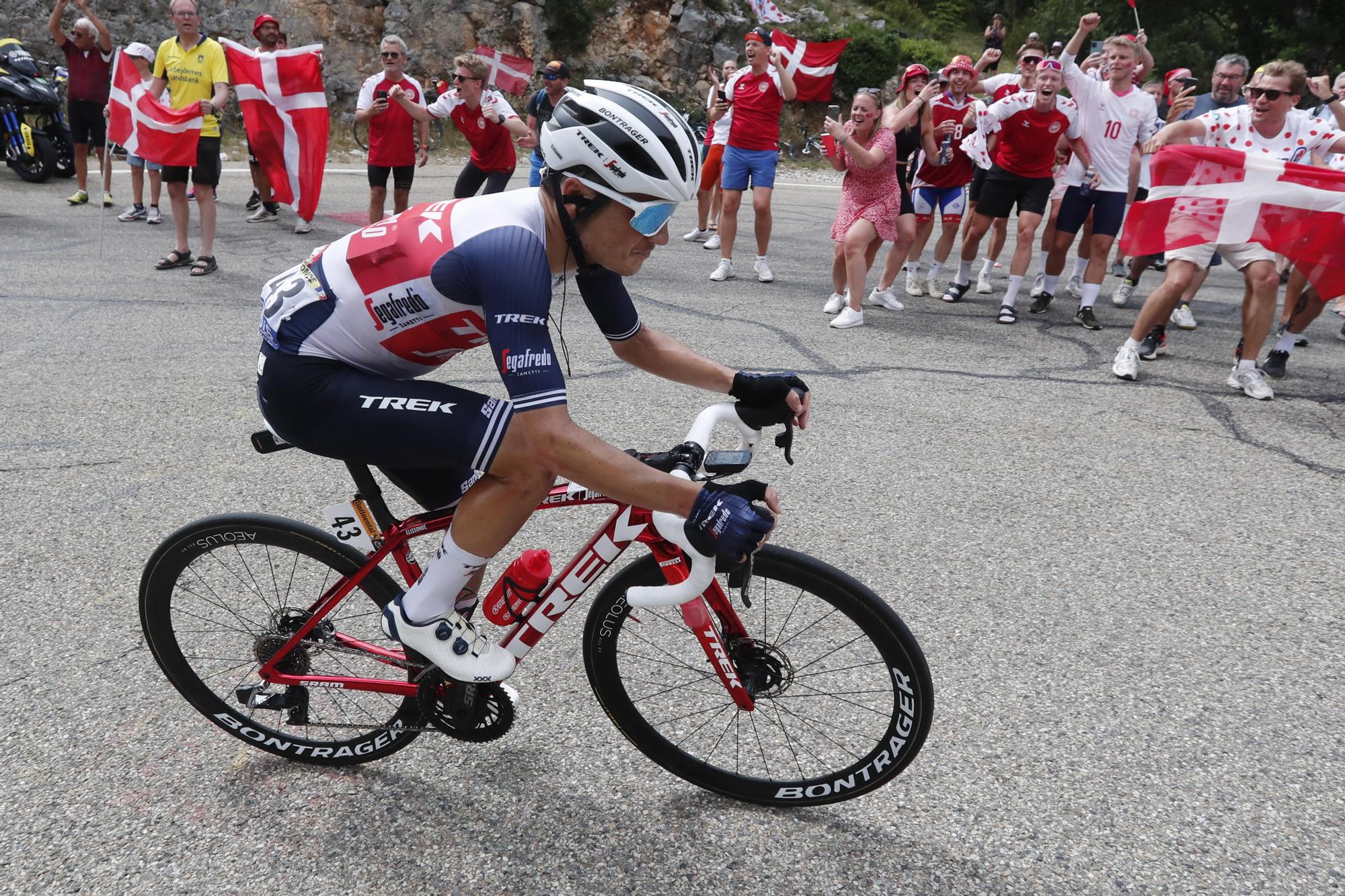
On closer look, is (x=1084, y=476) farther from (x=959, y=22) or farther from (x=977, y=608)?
(x=959, y=22)

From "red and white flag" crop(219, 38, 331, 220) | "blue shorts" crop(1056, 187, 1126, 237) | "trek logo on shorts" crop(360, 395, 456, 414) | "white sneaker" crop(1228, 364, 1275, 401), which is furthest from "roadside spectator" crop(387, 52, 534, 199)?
"trek logo on shorts" crop(360, 395, 456, 414)

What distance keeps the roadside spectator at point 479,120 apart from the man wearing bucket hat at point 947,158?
A: 3563 millimetres

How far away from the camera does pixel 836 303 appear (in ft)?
25.6

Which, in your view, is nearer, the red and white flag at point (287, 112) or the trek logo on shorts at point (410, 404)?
the trek logo on shorts at point (410, 404)

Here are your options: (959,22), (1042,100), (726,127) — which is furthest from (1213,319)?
(959,22)

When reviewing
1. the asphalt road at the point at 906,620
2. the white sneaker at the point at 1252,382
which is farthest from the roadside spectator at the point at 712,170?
the white sneaker at the point at 1252,382

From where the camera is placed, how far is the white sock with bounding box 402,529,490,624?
2.16 m

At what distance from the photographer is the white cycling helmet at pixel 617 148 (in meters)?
2.03

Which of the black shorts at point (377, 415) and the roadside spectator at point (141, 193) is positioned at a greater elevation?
the black shorts at point (377, 415)

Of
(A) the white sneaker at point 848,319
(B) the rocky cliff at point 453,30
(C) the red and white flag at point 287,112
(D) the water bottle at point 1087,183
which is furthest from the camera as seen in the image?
(B) the rocky cliff at point 453,30

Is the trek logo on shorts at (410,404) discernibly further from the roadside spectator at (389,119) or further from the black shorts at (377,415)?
the roadside spectator at (389,119)

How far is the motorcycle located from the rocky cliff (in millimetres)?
10682

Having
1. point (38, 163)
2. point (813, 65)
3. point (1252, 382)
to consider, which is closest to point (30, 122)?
point (38, 163)

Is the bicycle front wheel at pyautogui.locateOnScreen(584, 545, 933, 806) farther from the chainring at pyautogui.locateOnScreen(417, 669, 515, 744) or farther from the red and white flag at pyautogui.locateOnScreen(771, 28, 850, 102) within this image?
the red and white flag at pyautogui.locateOnScreen(771, 28, 850, 102)
